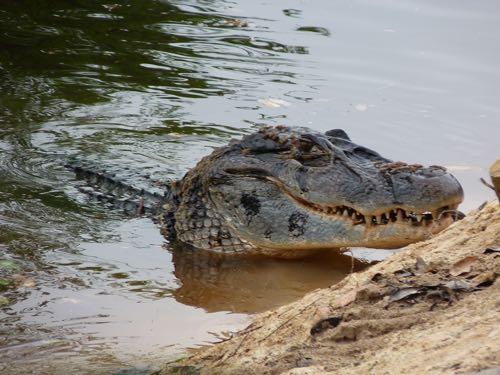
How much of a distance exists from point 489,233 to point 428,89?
21.5 feet

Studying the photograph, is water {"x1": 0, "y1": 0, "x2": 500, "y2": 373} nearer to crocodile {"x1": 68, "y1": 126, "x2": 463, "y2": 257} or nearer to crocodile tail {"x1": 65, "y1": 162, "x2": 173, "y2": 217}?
crocodile tail {"x1": 65, "y1": 162, "x2": 173, "y2": 217}

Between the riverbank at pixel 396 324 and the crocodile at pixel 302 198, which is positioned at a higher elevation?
the riverbank at pixel 396 324

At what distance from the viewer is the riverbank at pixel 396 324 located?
335cm

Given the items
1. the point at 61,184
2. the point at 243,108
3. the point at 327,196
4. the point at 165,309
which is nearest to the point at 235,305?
the point at 165,309

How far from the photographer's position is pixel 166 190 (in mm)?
7973

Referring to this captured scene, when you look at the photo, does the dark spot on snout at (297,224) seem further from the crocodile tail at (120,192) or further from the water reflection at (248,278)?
the crocodile tail at (120,192)

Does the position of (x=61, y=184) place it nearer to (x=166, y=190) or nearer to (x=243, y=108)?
(x=166, y=190)

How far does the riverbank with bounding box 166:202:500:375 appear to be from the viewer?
3.35 m

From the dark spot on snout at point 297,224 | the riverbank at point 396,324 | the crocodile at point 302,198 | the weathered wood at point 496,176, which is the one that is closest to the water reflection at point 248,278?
the crocodile at point 302,198

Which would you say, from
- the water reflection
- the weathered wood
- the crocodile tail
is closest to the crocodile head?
the water reflection

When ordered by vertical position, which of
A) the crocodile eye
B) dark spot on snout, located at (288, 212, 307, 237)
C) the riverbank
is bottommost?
dark spot on snout, located at (288, 212, 307, 237)

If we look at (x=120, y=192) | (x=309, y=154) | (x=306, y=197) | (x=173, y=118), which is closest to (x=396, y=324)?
(x=306, y=197)

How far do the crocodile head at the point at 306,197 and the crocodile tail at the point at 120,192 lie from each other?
36 cm

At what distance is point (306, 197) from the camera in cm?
687
